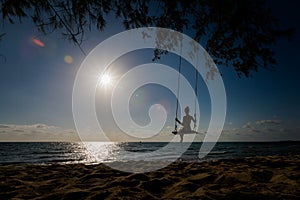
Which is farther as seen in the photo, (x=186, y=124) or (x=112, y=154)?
(x=112, y=154)

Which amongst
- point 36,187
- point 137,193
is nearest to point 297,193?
point 137,193

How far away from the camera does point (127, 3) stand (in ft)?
10.1

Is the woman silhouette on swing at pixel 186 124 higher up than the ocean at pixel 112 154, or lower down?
higher up

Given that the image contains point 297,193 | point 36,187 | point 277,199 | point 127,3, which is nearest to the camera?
point 277,199

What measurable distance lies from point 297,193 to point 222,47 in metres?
2.33

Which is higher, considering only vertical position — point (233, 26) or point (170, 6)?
point (170, 6)

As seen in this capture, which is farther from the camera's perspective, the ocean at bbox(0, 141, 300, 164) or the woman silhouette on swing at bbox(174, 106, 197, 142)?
the ocean at bbox(0, 141, 300, 164)

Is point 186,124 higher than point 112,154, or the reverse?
point 186,124

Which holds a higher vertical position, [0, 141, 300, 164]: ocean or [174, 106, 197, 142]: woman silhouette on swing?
[174, 106, 197, 142]: woman silhouette on swing

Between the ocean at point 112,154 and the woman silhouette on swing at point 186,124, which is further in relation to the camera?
the ocean at point 112,154

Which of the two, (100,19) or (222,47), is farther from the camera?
(222,47)

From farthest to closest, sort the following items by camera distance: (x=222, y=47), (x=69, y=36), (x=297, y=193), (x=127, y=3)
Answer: (x=222, y=47), (x=127, y=3), (x=69, y=36), (x=297, y=193)

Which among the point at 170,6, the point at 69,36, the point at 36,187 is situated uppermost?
the point at 170,6

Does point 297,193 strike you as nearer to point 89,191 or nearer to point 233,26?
point 233,26
